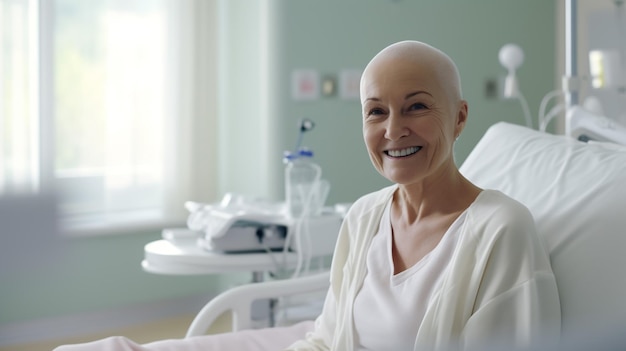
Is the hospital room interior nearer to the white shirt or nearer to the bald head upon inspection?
the white shirt

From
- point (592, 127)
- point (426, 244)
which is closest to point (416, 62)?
point (426, 244)

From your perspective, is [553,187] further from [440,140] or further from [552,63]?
[552,63]

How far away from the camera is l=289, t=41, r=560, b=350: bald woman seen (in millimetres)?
1039

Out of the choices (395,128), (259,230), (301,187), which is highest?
(395,128)

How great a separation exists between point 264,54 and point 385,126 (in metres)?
2.27

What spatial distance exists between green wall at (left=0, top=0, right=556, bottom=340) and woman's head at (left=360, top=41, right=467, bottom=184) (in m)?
2.23

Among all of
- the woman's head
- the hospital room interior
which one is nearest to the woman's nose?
the woman's head

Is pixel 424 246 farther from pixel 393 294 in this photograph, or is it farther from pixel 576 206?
pixel 576 206

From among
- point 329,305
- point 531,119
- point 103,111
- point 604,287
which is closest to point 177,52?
point 103,111

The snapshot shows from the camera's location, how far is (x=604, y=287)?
1.09 m

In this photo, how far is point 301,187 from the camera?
2303 millimetres

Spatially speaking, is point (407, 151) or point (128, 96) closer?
point (407, 151)

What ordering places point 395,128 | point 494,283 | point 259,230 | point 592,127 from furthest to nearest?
point 259,230 < point 592,127 < point 395,128 < point 494,283

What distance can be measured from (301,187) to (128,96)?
146 centimetres
